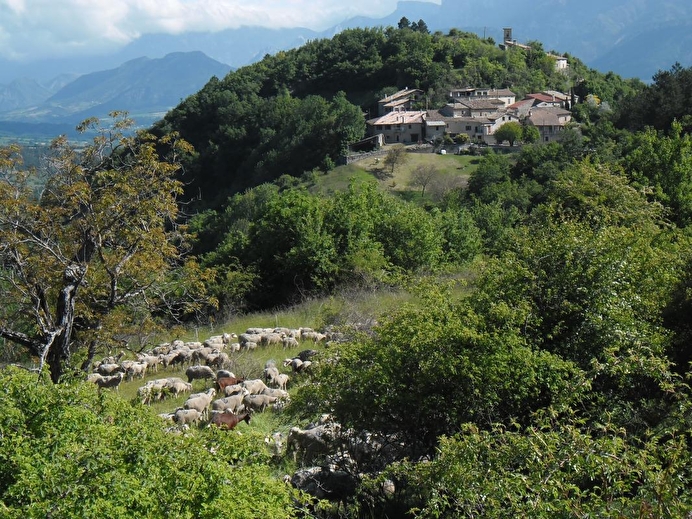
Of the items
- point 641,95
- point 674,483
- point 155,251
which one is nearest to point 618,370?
point 674,483

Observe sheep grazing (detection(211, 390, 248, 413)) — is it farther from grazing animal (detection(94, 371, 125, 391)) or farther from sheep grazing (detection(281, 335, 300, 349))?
sheep grazing (detection(281, 335, 300, 349))

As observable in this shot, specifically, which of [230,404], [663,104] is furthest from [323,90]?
[230,404]

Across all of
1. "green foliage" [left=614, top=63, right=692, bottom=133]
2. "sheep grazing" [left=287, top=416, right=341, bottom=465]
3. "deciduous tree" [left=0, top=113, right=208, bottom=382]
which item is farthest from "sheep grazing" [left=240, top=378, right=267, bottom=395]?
"green foliage" [left=614, top=63, right=692, bottom=133]

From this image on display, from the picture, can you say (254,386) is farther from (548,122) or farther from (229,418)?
(548,122)

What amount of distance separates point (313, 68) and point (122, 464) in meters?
131

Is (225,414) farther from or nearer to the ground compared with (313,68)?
nearer to the ground

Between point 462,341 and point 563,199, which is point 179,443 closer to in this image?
point 462,341

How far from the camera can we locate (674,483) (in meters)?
5.79

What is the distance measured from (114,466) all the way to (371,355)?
15.3 ft

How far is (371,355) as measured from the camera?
10359 millimetres

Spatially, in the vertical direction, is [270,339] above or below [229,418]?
below

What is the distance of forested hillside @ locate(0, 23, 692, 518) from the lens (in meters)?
6.49

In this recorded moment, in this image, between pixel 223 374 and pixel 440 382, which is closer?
pixel 440 382

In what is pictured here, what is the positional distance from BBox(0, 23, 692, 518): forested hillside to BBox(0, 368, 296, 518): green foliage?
1.0 inches
